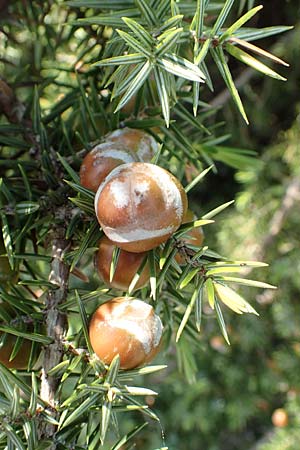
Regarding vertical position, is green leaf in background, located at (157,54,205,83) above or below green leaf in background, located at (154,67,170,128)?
above

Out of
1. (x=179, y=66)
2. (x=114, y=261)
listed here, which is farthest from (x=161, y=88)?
(x=114, y=261)

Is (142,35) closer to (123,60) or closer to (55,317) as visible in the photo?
(123,60)

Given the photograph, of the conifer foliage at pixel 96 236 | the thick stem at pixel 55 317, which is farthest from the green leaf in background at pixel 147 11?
the thick stem at pixel 55 317

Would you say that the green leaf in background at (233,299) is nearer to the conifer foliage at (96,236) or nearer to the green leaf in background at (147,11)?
the conifer foliage at (96,236)

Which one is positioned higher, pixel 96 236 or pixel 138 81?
pixel 138 81

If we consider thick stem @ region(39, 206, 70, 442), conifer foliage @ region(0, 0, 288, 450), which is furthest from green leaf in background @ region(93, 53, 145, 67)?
thick stem @ region(39, 206, 70, 442)

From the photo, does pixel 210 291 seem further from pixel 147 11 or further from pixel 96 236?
pixel 147 11

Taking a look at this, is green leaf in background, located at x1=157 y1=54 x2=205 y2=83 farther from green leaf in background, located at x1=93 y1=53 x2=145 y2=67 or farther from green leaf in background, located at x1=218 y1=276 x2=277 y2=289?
green leaf in background, located at x1=218 y1=276 x2=277 y2=289

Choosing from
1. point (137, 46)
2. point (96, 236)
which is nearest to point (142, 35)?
point (137, 46)
